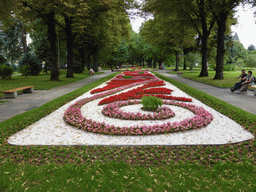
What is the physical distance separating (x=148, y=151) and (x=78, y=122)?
2828 millimetres

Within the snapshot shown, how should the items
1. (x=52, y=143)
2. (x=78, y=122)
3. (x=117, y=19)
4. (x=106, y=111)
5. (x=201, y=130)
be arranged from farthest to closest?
(x=117, y=19), (x=106, y=111), (x=78, y=122), (x=201, y=130), (x=52, y=143)

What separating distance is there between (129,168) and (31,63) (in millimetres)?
31231

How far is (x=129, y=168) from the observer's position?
3.46m

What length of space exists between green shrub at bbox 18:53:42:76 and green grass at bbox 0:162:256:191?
97.3ft

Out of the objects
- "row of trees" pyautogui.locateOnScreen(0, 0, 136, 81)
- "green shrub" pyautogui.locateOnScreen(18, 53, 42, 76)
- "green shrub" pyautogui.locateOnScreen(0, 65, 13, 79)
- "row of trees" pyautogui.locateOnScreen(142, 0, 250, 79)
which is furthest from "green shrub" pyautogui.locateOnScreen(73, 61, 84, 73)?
"row of trees" pyautogui.locateOnScreen(142, 0, 250, 79)

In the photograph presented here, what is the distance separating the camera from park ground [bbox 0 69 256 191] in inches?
116

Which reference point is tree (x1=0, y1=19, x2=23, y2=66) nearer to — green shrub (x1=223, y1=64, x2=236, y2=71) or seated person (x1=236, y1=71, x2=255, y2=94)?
seated person (x1=236, y1=71, x2=255, y2=94)

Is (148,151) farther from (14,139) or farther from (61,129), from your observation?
(14,139)

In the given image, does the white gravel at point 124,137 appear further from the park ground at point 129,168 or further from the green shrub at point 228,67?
the green shrub at point 228,67


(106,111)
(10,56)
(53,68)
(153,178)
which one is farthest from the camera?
(10,56)

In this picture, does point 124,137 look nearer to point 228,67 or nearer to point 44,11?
point 44,11

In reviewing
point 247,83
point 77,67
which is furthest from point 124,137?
point 77,67

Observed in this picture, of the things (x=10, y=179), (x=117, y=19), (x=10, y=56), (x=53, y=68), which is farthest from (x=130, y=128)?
(x=10, y=56)

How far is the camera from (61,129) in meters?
5.63
